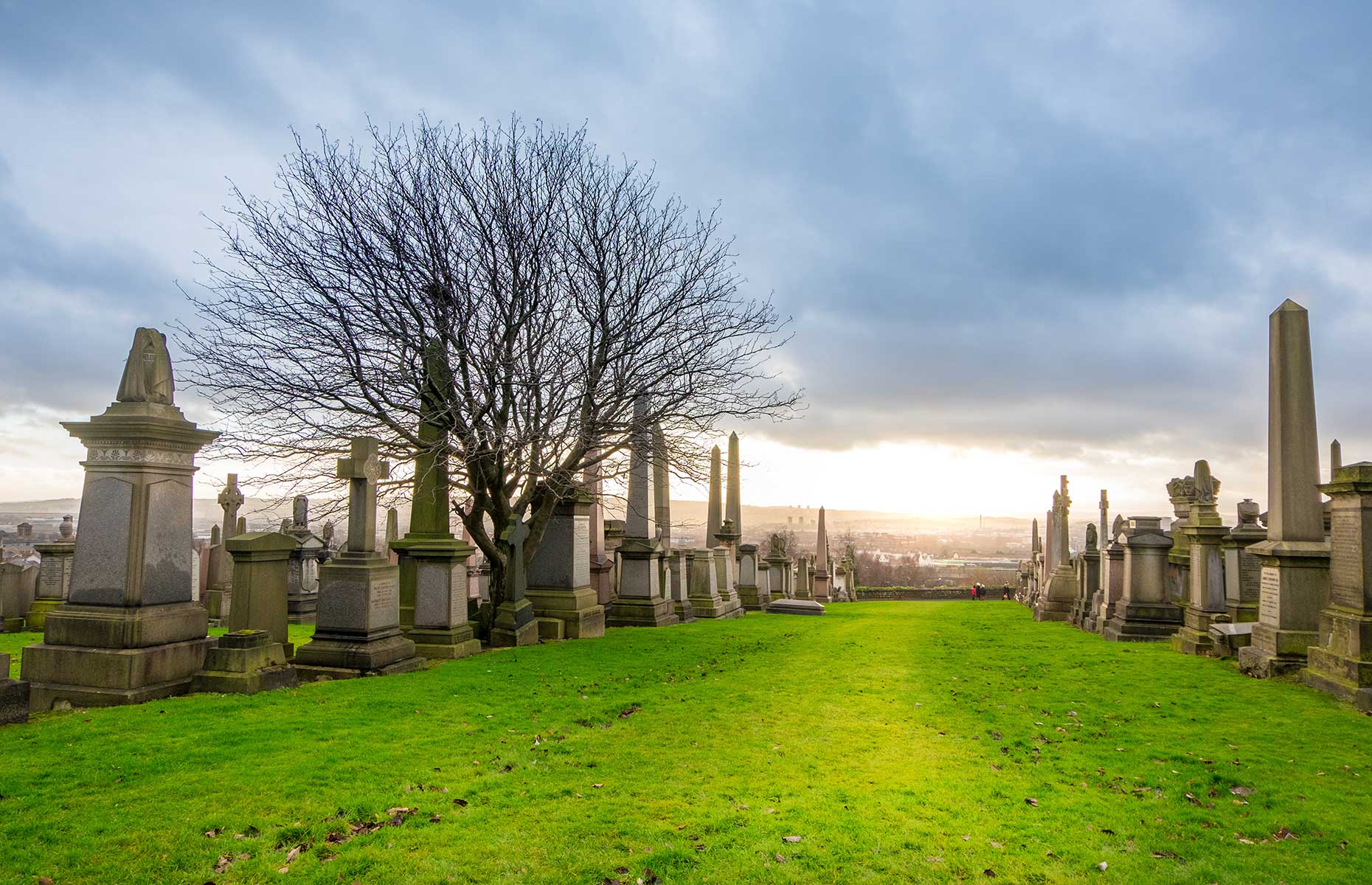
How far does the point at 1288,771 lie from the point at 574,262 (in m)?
11.7

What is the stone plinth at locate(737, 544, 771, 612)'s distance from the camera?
22.9 metres

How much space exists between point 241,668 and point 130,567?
148cm

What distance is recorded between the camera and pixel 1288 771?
576cm

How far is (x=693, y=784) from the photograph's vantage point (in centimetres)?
534

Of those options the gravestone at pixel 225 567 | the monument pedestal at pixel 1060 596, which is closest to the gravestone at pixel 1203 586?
the monument pedestal at pixel 1060 596

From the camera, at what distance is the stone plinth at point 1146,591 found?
1395 cm

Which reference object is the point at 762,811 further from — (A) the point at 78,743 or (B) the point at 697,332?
(B) the point at 697,332

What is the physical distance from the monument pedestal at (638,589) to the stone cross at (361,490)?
664 centimetres

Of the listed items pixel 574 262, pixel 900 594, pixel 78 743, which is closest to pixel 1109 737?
pixel 78 743

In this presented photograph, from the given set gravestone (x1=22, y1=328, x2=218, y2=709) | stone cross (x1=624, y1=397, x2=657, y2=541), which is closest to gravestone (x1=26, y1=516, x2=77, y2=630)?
gravestone (x1=22, y1=328, x2=218, y2=709)

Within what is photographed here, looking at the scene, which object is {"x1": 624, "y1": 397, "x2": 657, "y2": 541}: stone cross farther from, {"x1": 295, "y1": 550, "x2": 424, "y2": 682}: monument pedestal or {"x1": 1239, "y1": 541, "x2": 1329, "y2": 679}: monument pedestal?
{"x1": 1239, "y1": 541, "x2": 1329, "y2": 679}: monument pedestal

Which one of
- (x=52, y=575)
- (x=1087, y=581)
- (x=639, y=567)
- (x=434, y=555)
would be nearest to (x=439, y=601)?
(x=434, y=555)

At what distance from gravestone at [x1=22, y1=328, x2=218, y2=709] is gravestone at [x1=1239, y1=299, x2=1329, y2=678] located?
12.6 metres

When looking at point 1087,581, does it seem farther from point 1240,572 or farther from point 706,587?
point 706,587
